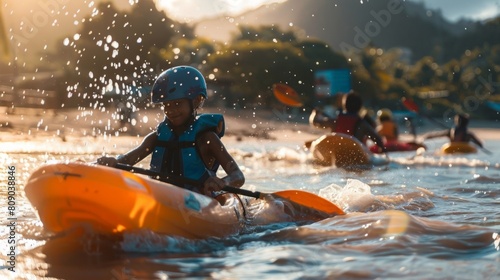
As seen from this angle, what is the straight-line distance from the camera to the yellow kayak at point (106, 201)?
4684 mm

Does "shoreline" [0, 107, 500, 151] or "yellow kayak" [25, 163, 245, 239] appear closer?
"yellow kayak" [25, 163, 245, 239]

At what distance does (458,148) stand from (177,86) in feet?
41.1

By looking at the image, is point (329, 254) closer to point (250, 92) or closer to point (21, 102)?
point (21, 102)

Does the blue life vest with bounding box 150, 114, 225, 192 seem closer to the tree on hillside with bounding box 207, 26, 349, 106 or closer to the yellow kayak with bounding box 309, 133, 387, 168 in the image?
the yellow kayak with bounding box 309, 133, 387, 168

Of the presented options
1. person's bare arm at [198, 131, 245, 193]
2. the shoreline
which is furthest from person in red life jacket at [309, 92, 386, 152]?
person's bare arm at [198, 131, 245, 193]

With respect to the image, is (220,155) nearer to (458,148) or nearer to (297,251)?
(297,251)

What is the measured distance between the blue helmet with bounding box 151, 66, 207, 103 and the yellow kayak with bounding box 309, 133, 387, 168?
5.87 m

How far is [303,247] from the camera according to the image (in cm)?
509

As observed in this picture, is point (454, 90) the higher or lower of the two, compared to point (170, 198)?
higher

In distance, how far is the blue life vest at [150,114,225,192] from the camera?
5.88 metres

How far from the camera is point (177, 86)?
586cm

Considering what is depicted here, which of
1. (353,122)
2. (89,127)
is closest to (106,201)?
(353,122)

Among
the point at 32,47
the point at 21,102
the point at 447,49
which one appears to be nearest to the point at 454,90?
the point at 21,102

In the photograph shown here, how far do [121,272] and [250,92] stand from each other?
37.0 m
